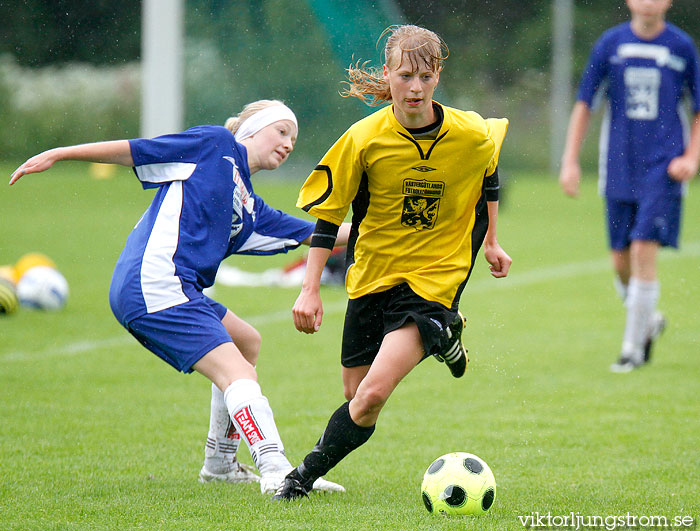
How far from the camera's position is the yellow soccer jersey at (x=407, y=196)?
12.3 ft

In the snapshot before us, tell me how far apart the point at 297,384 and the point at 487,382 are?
Answer: 3.83 ft

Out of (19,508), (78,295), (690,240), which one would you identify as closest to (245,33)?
(78,295)

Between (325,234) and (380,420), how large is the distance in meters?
1.81

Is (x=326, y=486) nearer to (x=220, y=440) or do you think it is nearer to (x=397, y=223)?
(x=220, y=440)

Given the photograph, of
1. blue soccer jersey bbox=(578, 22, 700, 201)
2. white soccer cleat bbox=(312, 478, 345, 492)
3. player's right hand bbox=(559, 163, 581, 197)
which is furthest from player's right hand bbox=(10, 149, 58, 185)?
blue soccer jersey bbox=(578, 22, 700, 201)

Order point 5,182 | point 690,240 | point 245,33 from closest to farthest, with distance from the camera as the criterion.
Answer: point 245,33 < point 690,240 < point 5,182

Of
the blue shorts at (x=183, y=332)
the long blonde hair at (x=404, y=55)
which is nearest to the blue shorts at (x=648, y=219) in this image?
the long blonde hair at (x=404, y=55)

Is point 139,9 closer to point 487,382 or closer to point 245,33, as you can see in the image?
point 245,33

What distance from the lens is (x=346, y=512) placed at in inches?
141

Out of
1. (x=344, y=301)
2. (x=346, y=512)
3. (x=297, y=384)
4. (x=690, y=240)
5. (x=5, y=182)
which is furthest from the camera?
(x=5, y=182)

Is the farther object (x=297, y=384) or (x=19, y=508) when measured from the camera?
(x=297, y=384)

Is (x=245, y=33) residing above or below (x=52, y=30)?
above

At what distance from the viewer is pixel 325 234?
3.79 meters

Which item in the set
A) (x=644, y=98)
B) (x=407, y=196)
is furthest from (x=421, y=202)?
(x=644, y=98)
